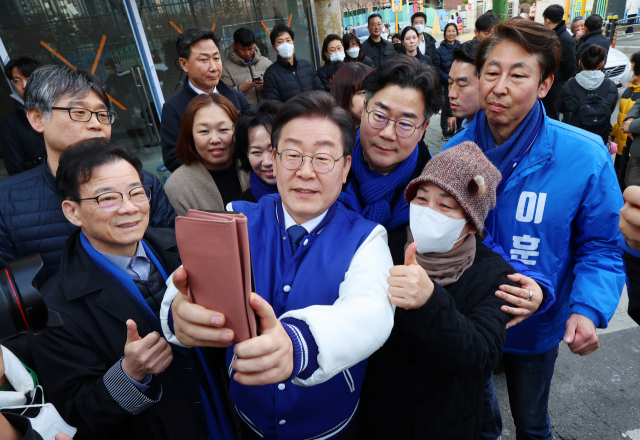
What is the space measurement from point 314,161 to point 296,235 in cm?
28

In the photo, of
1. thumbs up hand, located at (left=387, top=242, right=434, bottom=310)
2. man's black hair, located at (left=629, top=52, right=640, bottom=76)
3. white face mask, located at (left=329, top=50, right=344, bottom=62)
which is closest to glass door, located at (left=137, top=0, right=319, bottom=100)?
white face mask, located at (left=329, top=50, right=344, bottom=62)

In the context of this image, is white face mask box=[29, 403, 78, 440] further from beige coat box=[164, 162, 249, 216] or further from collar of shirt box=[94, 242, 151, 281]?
beige coat box=[164, 162, 249, 216]

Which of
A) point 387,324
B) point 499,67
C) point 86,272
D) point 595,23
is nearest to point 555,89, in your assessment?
point 595,23

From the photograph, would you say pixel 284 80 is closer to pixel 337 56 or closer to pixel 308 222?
pixel 337 56

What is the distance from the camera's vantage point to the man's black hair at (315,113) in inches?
58.4

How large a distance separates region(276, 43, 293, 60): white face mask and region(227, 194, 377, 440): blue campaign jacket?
389cm

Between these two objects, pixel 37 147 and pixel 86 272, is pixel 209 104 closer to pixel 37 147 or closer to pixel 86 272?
pixel 86 272

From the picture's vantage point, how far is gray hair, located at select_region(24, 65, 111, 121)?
203 centimetres

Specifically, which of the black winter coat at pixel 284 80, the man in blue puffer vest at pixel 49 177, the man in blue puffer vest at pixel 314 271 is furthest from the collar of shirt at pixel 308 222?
the black winter coat at pixel 284 80

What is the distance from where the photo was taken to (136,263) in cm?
174

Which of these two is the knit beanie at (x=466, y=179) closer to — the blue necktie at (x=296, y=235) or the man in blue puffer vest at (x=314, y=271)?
the man in blue puffer vest at (x=314, y=271)

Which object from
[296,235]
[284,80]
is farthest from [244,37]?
[296,235]

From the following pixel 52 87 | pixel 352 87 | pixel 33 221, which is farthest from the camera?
pixel 352 87

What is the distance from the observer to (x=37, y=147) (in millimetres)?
3273
